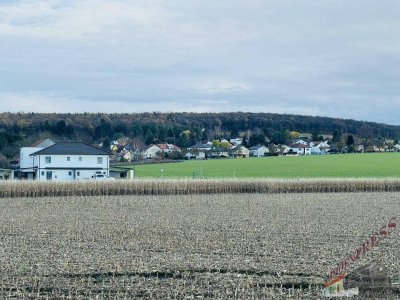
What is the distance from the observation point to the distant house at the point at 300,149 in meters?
148

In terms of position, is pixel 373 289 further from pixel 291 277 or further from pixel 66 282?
pixel 66 282

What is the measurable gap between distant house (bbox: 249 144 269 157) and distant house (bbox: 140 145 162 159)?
2099cm

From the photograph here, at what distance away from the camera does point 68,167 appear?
73.7 m

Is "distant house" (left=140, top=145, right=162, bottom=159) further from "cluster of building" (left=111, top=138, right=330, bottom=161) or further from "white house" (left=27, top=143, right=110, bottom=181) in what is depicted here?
"white house" (left=27, top=143, right=110, bottom=181)

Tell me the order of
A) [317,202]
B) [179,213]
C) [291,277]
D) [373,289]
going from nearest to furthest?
[373,289], [291,277], [179,213], [317,202]

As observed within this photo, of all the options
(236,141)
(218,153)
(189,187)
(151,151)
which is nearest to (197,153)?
(218,153)

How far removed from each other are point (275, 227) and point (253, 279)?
458 inches

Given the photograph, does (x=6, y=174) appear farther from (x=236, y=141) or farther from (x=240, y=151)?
(x=236, y=141)

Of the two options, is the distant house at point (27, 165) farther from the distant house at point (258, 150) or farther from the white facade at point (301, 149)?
the white facade at point (301, 149)

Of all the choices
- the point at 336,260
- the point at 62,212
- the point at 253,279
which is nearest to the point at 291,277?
the point at 253,279

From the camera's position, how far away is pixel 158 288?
1530 cm

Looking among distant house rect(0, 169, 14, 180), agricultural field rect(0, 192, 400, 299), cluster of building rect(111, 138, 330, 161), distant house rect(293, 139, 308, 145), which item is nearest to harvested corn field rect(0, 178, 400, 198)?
agricultural field rect(0, 192, 400, 299)

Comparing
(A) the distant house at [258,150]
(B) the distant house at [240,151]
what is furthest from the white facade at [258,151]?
(B) the distant house at [240,151]

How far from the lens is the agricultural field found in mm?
15375
